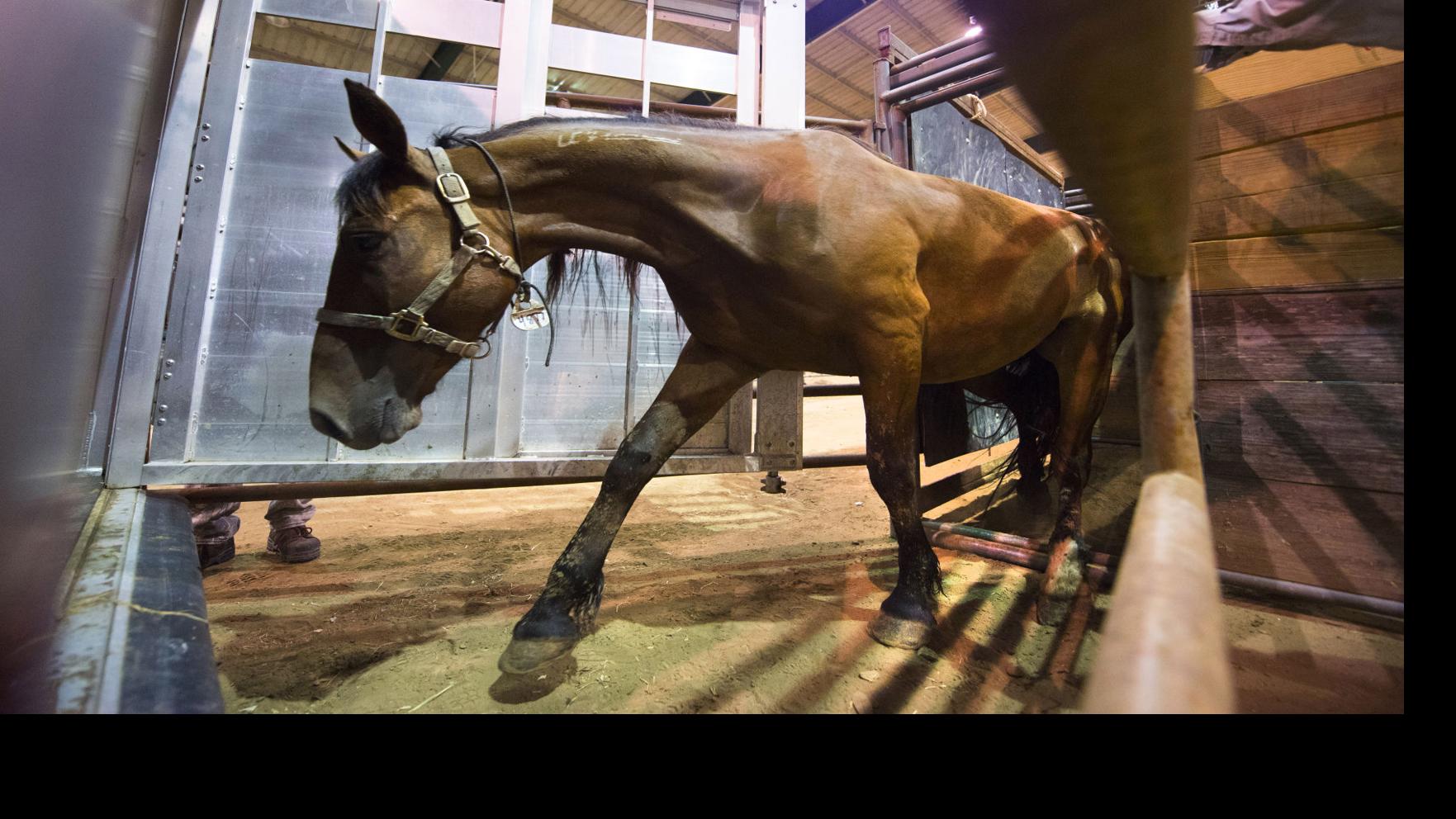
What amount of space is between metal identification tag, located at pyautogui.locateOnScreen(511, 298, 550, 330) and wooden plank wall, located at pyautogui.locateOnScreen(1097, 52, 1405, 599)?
94.6 inches

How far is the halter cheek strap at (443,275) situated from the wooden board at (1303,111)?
2397 millimetres

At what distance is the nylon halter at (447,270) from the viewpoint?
56.4 inches

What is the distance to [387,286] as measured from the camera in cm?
143

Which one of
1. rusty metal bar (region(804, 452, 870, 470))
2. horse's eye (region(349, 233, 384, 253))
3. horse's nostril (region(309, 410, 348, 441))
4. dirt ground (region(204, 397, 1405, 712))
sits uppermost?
horse's eye (region(349, 233, 384, 253))

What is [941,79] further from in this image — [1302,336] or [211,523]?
[211,523]

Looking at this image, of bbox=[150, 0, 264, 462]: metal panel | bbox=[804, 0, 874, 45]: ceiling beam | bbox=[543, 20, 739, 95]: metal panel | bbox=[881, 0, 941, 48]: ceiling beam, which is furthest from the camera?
bbox=[881, 0, 941, 48]: ceiling beam

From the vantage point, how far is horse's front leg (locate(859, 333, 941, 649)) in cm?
169

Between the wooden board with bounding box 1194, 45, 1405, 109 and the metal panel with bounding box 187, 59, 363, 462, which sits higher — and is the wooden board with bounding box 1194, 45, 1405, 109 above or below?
above

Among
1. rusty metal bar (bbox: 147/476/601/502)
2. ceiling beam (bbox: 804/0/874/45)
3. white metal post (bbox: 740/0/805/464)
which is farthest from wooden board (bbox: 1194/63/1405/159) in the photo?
ceiling beam (bbox: 804/0/874/45)

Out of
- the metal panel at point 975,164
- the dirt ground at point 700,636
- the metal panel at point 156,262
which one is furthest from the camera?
the metal panel at point 975,164

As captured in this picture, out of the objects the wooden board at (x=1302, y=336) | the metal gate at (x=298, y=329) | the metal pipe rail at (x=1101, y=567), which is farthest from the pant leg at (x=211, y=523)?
the wooden board at (x=1302, y=336)

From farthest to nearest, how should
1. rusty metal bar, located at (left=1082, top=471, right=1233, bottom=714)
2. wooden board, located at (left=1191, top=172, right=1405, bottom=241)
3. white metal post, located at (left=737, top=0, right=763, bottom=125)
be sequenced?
white metal post, located at (left=737, top=0, right=763, bottom=125)
wooden board, located at (left=1191, top=172, right=1405, bottom=241)
rusty metal bar, located at (left=1082, top=471, right=1233, bottom=714)

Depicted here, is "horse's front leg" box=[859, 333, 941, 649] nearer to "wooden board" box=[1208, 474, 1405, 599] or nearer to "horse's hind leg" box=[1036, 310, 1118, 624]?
"horse's hind leg" box=[1036, 310, 1118, 624]

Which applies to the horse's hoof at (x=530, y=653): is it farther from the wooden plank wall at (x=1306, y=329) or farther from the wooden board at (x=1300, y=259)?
the wooden board at (x=1300, y=259)
